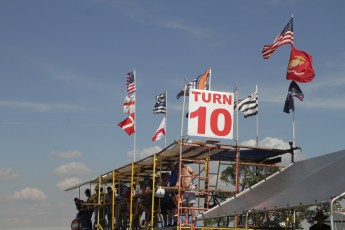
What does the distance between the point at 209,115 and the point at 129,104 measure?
25.6 ft

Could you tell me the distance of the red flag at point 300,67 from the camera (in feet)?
66.6

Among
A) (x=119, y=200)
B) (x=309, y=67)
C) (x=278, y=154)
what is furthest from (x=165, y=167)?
(x=309, y=67)

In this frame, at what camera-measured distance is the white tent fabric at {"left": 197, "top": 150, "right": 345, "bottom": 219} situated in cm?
1341

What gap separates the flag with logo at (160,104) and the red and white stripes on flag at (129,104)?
1616mm

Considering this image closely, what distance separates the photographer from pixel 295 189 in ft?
50.6

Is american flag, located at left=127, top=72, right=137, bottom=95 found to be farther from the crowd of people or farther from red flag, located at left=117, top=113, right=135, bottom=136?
the crowd of people

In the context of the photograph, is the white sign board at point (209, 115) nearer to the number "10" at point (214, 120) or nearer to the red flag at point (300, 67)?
the number "10" at point (214, 120)

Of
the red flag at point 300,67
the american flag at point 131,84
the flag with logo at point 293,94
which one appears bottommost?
the flag with logo at point 293,94

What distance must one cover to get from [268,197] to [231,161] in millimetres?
5019

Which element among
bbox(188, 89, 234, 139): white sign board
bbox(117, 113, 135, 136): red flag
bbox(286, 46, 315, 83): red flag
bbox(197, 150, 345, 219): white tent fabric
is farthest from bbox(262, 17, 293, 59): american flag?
bbox(117, 113, 135, 136): red flag

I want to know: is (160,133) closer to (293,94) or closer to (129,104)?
(129,104)

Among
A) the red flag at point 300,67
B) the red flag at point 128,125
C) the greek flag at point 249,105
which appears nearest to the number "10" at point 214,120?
the red flag at point 300,67

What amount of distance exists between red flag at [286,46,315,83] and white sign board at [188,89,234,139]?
2382 millimetres

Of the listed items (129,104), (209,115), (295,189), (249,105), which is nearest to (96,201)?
(129,104)
